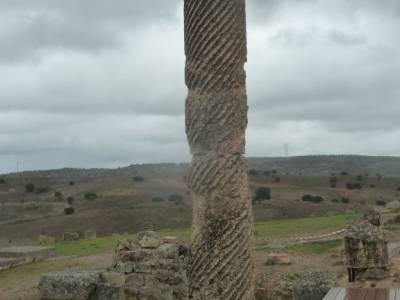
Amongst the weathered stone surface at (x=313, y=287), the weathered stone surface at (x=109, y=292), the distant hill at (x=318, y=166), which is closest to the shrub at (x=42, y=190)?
the distant hill at (x=318, y=166)

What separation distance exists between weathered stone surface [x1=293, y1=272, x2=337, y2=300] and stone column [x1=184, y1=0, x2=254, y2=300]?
125 inches

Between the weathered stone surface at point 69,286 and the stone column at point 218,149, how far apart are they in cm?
389

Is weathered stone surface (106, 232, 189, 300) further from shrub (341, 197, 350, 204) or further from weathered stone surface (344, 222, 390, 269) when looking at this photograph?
shrub (341, 197, 350, 204)

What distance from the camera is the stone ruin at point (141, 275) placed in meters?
8.85

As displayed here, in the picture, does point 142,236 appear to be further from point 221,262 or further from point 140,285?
point 221,262

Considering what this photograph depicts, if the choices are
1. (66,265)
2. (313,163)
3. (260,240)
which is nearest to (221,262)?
(66,265)

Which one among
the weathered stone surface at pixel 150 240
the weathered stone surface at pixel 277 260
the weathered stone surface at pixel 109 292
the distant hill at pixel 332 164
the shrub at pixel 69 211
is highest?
the distant hill at pixel 332 164

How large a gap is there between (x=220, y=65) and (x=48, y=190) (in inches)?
2001

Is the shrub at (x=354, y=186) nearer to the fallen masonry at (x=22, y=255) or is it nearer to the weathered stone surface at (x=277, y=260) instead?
the fallen masonry at (x=22, y=255)

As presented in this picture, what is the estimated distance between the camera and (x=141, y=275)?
9.21m

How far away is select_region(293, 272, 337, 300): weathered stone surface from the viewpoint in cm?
922

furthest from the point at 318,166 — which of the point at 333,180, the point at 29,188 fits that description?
the point at 29,188

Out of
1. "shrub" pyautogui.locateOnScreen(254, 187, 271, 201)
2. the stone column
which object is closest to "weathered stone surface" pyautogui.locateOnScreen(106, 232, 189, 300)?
the stone column

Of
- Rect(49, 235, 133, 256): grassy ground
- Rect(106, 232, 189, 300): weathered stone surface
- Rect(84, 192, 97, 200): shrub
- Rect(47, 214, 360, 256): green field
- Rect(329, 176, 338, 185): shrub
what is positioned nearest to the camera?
Rect(106, 232, 189, 300): weathered stone surface
